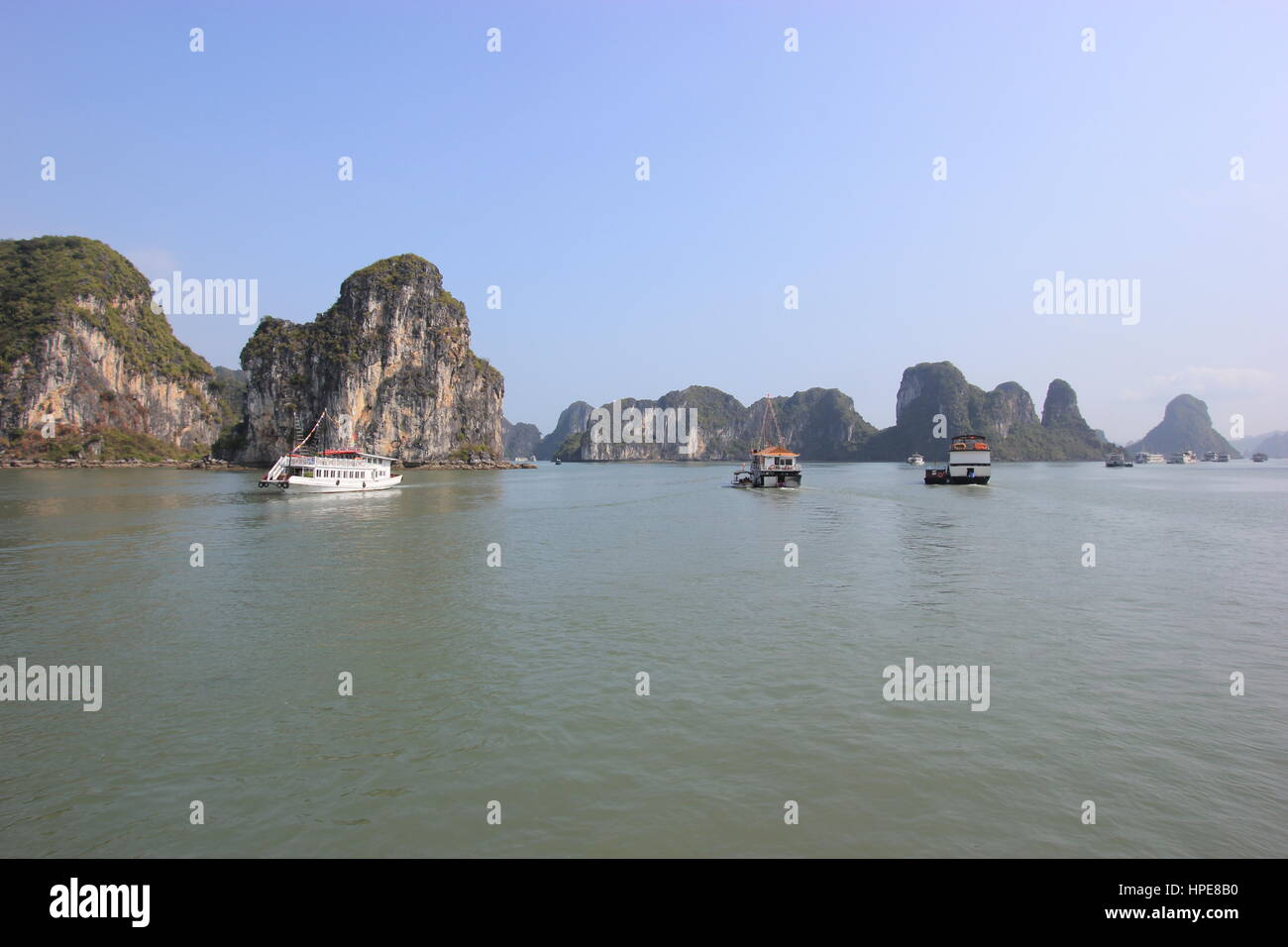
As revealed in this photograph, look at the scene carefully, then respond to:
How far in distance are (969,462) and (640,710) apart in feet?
313

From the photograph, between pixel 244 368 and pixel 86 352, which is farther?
pixel 244 368

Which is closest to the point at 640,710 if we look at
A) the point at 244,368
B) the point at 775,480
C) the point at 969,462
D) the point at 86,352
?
the point at 775,480

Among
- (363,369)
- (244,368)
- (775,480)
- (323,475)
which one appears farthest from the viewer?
(244,368)

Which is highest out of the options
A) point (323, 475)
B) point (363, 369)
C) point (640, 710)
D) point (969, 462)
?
point (363, 369)

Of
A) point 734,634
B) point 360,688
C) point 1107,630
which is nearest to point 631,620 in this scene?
point 734,634

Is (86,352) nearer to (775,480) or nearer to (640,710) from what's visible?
(775,480)

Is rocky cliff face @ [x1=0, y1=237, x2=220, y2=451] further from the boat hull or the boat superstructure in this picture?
the boat hull

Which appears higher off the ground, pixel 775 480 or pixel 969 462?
pixel 969 462

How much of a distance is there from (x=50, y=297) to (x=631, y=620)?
217789mm

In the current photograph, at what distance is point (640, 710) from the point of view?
1182 centimetres

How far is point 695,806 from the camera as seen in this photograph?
848cm

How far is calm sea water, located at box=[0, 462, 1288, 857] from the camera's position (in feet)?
26.6

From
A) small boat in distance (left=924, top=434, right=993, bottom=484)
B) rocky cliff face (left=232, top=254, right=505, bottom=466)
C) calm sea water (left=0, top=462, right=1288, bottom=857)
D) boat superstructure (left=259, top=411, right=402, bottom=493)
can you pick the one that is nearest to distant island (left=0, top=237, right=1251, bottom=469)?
rocky cliff face (left=232, top=254, right=505, bottom=466)

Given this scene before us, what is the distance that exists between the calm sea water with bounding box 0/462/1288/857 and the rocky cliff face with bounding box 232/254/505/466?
148 metres
